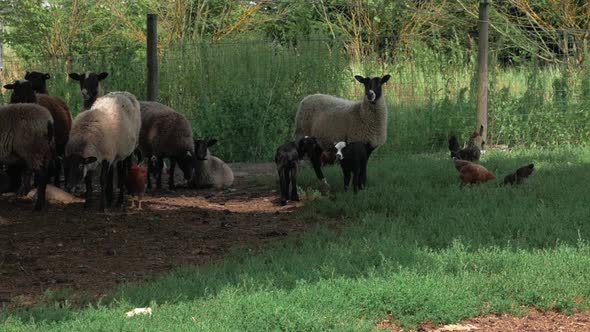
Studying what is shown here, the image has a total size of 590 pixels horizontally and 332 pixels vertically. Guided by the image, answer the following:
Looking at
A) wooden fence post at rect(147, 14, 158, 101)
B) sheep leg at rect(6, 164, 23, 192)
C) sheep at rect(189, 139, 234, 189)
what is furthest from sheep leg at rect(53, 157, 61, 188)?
wooden fence post at rect(147, 14, 158, 101)

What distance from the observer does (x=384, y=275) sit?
739cm

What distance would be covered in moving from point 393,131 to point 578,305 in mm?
10575

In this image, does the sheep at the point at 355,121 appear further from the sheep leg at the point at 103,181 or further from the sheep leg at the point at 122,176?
the sheep leg at the point at 103,181

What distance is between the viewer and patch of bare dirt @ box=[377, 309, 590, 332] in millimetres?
6468

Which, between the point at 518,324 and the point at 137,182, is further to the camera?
the point at 137,182

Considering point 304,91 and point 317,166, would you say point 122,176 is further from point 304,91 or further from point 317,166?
point 304,91

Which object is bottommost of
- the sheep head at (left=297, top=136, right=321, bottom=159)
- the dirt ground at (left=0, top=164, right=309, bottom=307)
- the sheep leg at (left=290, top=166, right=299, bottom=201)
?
the dirt ground at (left=0, top=164, right=309, bottom=307)

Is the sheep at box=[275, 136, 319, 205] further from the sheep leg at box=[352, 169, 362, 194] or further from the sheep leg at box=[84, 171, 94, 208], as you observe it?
the sheep leg at box=[84, 171, 94, 208]

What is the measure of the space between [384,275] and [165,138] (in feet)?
22.6

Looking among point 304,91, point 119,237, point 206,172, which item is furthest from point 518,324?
point 304,91

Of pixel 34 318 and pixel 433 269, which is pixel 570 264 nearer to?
pixel 433 269

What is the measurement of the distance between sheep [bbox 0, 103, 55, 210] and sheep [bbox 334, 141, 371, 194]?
3766mm

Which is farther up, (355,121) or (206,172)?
(355,121)

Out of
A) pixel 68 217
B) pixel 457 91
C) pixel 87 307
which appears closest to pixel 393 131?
pixel 457 91
